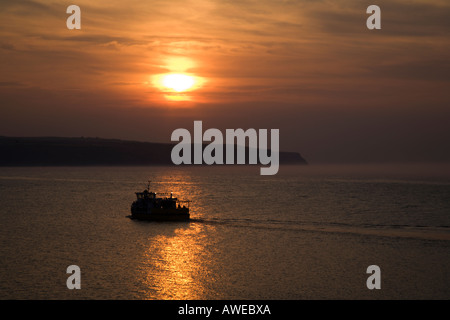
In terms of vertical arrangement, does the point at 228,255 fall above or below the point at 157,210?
below

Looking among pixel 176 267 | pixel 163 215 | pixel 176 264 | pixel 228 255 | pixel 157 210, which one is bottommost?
pixel 176 267

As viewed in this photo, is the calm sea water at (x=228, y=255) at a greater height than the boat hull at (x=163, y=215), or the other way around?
the boat hull at (x=163, y=215)

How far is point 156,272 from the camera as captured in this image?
52.1 metres

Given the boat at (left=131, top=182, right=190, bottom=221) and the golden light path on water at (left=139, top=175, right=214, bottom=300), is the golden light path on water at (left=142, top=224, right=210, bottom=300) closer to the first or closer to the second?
the golden light path on water at (left=139, top=175, right=214, bottom=300)

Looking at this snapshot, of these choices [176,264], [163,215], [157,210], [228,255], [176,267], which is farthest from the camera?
[157,210]

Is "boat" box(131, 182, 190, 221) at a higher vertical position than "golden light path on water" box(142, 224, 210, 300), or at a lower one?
higher

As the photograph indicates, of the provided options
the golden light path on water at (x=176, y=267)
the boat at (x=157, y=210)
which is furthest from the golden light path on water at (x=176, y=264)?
the boat at (x=157, y=210)

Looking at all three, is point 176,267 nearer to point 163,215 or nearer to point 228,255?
point 228,255

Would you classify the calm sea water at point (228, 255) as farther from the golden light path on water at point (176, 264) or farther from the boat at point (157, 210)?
the boat at point (157, 210)

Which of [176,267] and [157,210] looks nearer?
[176,267]

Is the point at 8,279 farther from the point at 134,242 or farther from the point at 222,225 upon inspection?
the point at 222,225

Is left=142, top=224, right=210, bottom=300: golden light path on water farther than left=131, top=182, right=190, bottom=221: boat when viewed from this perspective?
No

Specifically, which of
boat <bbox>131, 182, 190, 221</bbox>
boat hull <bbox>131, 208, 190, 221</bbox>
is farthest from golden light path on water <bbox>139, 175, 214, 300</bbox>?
boat <bbox>131, 182, 190, 221</bbox>

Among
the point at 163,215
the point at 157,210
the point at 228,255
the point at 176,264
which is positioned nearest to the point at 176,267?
the point at 176,264
